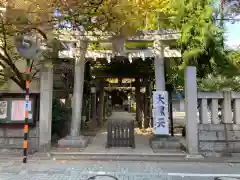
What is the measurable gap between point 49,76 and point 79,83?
134 cm

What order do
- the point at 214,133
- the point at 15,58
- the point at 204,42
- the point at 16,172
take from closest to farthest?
the point at 16,172 < the point at 214,133 < the point at 15,58 < the point at 204,42

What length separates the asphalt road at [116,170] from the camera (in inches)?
231

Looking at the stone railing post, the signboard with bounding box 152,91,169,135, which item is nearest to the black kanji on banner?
the signboard with bounding box 152,91,169,135

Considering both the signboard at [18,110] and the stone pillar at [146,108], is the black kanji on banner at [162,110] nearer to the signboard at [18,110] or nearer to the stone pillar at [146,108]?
the signboard at [18,110]

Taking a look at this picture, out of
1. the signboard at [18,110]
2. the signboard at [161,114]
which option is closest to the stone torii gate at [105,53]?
the signboard at [161,114]

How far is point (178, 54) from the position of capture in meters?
9.50

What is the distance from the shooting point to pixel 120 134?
Result: 937 centimetres

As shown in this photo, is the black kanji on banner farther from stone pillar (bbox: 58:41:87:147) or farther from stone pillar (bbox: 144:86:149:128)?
stone pillar (bbox: 144:86:149:128)

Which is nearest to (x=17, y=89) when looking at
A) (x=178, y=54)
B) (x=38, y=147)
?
(x=38, y=147)

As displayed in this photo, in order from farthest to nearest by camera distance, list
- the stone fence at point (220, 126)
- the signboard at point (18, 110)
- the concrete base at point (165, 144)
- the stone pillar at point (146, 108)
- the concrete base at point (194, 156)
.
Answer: the stone pillar at point (146, 108) → the concrete base at point (165, 144) → the signboard at point (18, 110) → the stone fence at point (220, 126) → the concrete base at point (194, 156)

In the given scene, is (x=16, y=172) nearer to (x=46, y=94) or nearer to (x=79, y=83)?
(x=46, y=94)

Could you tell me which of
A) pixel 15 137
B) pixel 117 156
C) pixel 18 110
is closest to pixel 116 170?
pixel 117 156

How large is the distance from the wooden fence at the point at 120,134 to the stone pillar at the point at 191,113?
7.22 feet

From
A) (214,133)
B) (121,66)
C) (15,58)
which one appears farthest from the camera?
(121,66)
